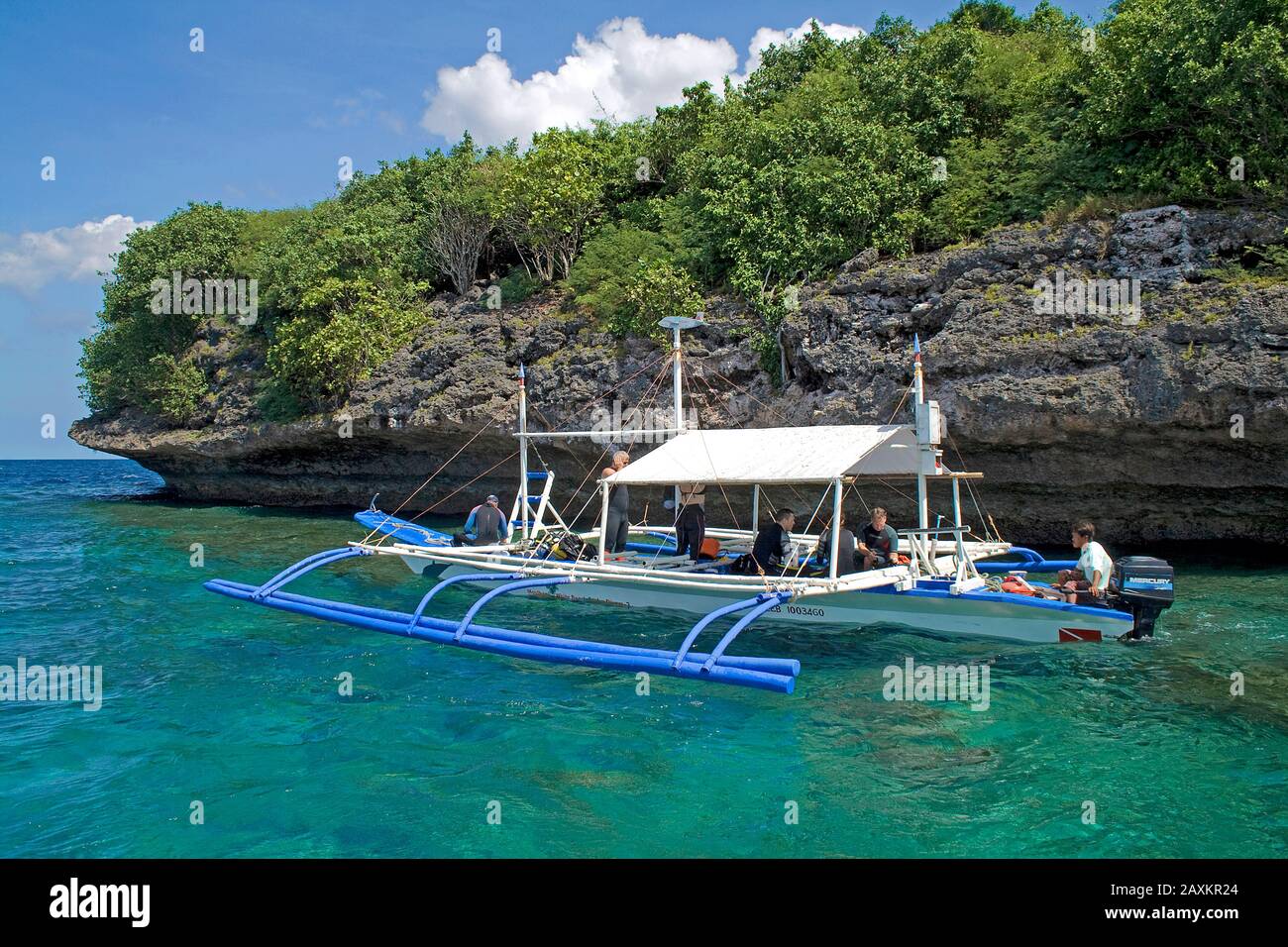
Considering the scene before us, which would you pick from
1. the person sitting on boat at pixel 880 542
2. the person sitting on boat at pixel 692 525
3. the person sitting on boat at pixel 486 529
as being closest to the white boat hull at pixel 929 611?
the person sitting on boat at pixel 880 542

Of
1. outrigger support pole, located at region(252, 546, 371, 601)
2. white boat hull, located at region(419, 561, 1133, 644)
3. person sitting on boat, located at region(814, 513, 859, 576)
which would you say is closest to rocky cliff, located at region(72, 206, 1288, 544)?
white boat hull, located at region(419, 561, 1133, 644)

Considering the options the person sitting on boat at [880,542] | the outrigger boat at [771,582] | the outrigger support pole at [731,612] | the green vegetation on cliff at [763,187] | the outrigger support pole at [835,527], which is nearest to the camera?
the outrigger support pole at [731,612]

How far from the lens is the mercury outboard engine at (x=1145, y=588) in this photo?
11844mm

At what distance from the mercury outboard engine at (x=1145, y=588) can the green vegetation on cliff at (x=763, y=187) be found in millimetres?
10114

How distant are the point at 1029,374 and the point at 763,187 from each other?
10295 millimetres

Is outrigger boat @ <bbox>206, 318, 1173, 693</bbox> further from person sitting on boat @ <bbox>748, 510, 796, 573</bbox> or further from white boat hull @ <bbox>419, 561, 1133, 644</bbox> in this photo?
person sitting on boat @ <bbox>748, 510, 796, 573</bbox>

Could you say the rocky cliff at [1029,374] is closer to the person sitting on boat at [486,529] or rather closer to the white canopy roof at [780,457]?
the white canopy roof at [780,457]

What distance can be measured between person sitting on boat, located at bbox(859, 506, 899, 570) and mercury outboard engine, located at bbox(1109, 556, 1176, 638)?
339cm

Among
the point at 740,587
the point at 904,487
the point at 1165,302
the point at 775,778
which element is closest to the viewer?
the point at 775,778

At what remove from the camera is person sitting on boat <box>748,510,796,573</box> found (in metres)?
14.3

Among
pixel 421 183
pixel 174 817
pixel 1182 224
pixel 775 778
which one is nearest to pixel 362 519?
pixel 174 817

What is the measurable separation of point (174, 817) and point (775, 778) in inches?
233

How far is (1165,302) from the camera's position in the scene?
→ 17.2 metres
